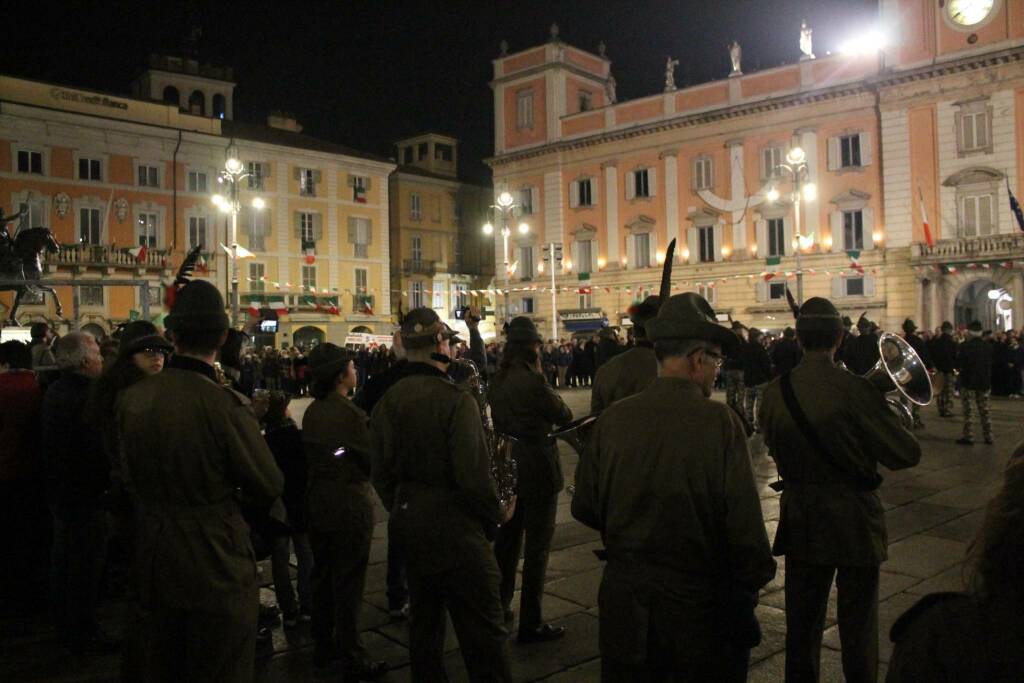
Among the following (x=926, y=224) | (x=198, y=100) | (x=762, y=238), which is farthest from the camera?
(x=198, y=100)

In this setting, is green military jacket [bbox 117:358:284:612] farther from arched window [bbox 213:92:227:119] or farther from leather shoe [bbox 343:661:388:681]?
arched window [bbox 213:92:227:119]

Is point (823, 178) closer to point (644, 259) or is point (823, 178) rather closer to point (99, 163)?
point (644, 259)

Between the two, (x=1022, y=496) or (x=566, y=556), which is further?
(x=566, y=556)

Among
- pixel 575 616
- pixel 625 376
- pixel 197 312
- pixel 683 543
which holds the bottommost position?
pixel 575 616

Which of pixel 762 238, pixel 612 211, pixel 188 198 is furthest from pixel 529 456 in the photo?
→ pixel 612 211

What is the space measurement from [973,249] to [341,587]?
105ft

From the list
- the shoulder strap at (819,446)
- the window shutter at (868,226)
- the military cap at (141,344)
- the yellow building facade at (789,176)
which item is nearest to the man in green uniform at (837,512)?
the shoulder strap at (819,446)

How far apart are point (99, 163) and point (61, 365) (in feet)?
111

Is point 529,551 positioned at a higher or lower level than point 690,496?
lower

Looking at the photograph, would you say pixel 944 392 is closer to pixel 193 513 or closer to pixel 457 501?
pixel 457 501

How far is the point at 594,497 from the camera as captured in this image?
274cm

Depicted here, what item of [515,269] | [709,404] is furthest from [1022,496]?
[515,269]

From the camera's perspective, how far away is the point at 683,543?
7.96 ft

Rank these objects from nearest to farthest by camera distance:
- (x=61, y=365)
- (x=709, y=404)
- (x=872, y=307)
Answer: (x=709, y=404), (x=61, y=365), (x=872, y=307)
